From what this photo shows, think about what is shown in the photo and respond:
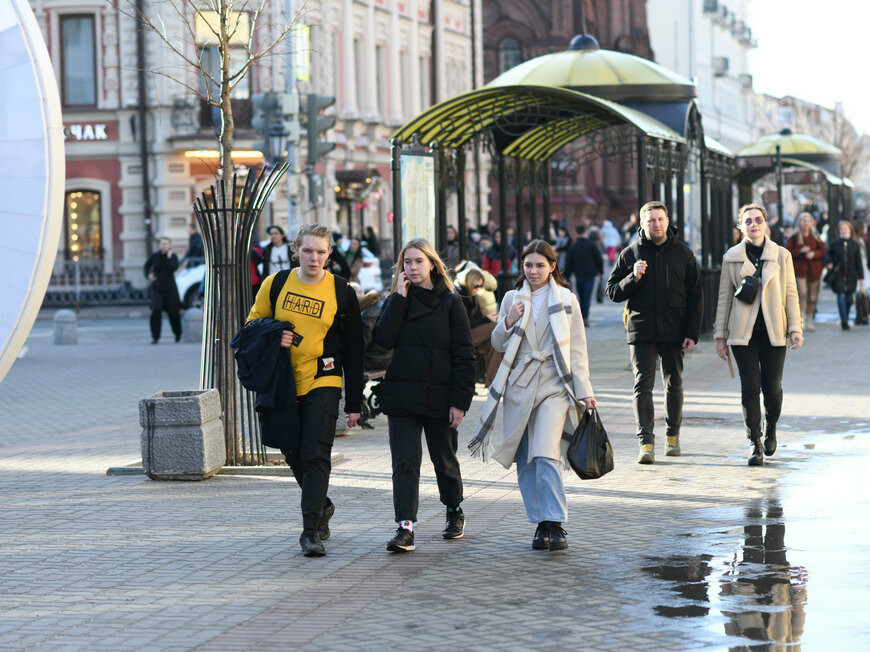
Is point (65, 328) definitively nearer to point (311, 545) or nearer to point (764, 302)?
point (764, 302)

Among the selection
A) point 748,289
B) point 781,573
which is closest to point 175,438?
point 748,289

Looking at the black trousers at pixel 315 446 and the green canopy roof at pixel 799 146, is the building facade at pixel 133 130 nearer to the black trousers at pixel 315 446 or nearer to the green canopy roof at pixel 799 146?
the green canopy roof at pixel 799 146

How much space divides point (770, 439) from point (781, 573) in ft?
13.4

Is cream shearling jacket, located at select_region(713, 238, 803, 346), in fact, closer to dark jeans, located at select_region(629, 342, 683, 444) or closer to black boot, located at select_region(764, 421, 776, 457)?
dark jeans, located at select_region(629, 342, 683, 444)

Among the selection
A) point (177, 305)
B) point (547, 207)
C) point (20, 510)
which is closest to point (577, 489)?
point (20, 510)

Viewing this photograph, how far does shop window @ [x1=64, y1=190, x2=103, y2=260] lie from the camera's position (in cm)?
4109

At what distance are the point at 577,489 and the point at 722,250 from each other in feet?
58.2

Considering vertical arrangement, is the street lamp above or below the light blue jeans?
above

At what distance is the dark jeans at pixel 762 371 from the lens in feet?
36.9

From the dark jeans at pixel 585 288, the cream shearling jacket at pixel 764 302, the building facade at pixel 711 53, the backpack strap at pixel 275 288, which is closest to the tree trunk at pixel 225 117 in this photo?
the cream shearling jacket at pixel 764 302

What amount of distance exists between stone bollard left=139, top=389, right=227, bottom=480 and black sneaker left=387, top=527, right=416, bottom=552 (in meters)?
3.01

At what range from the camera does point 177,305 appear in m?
25.5

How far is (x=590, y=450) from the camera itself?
8.16 metres

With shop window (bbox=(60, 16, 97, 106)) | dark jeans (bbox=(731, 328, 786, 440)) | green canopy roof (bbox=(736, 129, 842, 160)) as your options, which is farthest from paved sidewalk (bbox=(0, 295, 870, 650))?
shop window (bbox=(60, 16, 97, 106))
